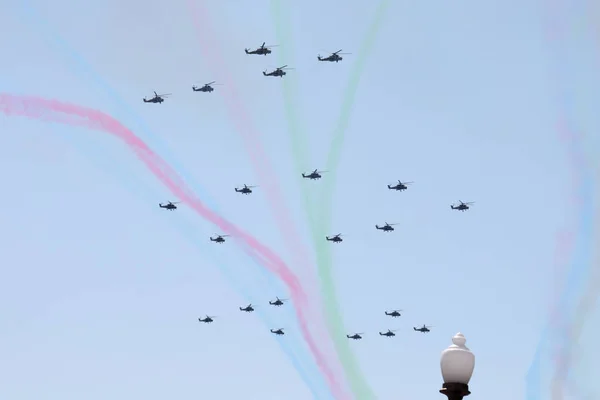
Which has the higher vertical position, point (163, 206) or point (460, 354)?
point (163, 206)

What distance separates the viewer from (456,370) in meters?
25.8

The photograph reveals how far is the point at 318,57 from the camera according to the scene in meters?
162

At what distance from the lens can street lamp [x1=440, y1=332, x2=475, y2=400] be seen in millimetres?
25656

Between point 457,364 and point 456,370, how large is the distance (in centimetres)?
18

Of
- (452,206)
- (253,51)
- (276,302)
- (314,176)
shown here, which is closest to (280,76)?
(253,51)

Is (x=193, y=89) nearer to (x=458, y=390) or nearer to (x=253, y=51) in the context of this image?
(x=253, y=51)

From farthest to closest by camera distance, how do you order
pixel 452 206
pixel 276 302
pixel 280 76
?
1. pixel 276 302
2. pixel 452 206
3. pixel 280 76

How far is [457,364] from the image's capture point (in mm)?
25672

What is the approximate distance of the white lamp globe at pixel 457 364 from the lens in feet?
84.2

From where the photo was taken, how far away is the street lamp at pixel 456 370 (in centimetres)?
2566

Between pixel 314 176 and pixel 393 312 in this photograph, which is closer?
pixel 314 176

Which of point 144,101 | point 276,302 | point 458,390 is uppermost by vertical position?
point 144,101

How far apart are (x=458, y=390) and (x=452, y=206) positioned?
481 ft

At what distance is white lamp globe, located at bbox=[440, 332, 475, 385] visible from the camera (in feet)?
84.2
